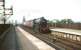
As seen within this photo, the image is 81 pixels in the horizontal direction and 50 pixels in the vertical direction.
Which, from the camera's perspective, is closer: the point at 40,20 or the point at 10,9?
the point at 10,9

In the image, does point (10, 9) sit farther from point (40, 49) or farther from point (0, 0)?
point (40, 49)

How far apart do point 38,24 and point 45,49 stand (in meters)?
23.7

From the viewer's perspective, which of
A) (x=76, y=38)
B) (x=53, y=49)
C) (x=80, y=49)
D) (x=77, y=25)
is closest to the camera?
(x=80, y=49)

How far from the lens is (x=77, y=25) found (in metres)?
48.1

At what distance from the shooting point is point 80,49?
45.4ft

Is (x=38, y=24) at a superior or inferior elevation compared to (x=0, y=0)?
inferior

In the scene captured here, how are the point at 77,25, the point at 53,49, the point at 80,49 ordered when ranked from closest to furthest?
the point at 80,49, the point at 53,49, the point at 77,25

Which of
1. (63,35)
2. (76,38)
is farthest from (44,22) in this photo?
(76,38)

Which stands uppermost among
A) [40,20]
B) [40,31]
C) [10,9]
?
[10,9]

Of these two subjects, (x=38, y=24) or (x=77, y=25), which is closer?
(x=38, y=24)

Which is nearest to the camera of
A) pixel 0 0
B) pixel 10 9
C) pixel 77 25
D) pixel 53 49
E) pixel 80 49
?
pixel 80 49

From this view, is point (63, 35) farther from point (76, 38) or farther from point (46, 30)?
point (46, 30)

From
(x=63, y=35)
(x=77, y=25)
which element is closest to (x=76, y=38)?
(x=63, y=35)

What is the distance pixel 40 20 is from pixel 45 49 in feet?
76.5
